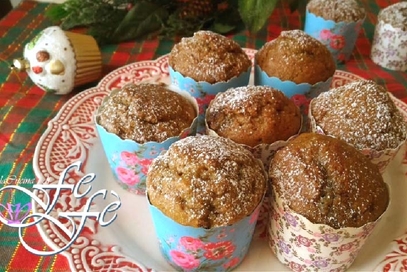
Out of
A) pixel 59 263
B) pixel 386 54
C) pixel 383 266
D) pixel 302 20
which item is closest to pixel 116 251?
pixel 59 263

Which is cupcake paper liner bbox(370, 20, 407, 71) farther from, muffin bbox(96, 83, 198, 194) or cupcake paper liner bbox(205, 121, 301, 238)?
muffin bbox(96, 83, 198, 194)

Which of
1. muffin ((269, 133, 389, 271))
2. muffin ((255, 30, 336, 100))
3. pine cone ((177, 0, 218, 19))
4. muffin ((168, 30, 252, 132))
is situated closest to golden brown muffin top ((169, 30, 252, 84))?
muffin ((168, 30, 252, 132))

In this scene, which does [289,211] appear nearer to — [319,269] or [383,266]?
[319,269]

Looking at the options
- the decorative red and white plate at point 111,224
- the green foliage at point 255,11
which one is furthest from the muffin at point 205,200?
the green foliage at point 255,11

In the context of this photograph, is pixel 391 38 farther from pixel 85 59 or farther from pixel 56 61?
pixel 56 61

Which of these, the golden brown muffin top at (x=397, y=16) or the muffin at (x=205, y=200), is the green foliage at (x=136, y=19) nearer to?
the golden brown muffin top at (x=397, y=16)

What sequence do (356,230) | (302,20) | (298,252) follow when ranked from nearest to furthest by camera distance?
1. (356,230)
2. (298,252)
3. (302,20)

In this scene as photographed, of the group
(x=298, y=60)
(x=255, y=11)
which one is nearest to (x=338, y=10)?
(x=255, y=11)

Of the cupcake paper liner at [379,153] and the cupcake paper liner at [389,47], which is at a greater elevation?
the cupcake paper liner at [379,153]
